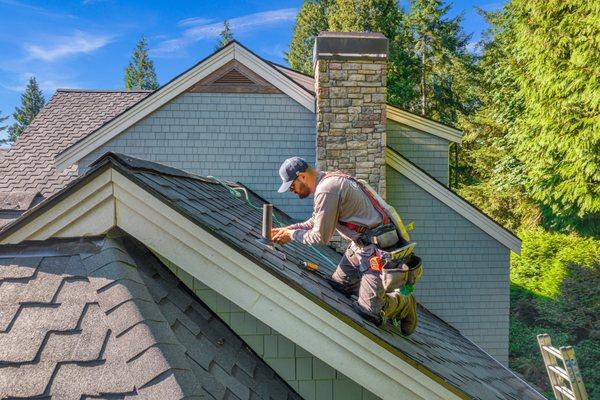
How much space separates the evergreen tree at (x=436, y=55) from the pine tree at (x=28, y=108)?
45.9m

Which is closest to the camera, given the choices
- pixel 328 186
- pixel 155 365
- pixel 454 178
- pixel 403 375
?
pixel 155 365

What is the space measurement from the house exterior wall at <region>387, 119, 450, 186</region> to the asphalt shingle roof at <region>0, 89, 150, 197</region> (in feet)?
22.6

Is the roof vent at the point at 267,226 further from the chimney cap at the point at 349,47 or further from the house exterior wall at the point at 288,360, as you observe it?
the chimney cap at the point at 349,47

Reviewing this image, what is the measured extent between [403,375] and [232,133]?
679cm

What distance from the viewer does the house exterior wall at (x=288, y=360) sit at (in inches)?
115

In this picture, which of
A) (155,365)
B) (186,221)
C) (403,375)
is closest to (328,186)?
(186,221)

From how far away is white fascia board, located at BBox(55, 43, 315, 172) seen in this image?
8070 mm

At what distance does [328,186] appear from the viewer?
9.48ft

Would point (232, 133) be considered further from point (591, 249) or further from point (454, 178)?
point (454, 178)

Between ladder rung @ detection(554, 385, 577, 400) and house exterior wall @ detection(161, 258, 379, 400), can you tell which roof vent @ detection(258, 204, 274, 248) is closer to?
house exterior wall @ detection(161, 258, 379, 400)

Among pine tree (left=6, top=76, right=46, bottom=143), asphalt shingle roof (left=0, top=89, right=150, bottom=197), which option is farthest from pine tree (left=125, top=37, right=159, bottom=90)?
asphalt shingle roof (left=0, top=89, right=150, bottom=197)

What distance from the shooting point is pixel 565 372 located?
14.9ft

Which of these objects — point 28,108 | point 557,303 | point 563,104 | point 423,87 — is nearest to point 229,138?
point 563,104

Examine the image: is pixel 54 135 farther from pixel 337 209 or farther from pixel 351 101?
pixel 337 209
